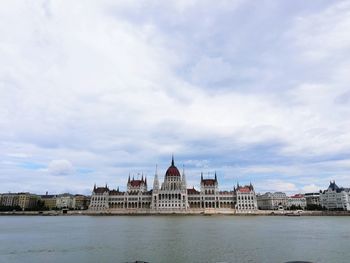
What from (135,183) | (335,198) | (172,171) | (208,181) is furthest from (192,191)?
(335,198)

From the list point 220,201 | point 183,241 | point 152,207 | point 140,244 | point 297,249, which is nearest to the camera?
point 297,249

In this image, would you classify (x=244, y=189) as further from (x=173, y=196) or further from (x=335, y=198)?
(x=335, y=198)

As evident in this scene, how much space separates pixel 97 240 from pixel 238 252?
19350 mm

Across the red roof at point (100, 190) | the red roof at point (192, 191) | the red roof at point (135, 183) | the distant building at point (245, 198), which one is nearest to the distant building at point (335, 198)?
the distant building at point (245, 198)

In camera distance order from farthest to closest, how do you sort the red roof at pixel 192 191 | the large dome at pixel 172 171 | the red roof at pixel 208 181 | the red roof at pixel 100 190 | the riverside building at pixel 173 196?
the red roof at pixel 100 190 → the red roof at pixel 208 181 → the red roof at pixel 192 191 → the large dome at pixel 172 171 → the riverside building at pixel 173 196

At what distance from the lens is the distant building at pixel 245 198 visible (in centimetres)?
16562

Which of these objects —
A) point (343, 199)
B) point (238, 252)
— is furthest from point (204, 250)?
point (343, 199)

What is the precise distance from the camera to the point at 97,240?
4419cm

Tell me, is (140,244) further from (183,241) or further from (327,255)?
(327,255)

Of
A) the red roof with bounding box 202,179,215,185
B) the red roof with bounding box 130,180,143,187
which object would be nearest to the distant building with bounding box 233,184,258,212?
the red roof with bounding box 202,179,215,185

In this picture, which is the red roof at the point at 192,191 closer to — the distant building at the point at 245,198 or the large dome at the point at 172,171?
the large dome at the point at 172,171

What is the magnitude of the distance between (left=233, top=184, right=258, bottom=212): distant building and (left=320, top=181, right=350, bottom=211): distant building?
146 feet

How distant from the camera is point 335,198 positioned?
183m

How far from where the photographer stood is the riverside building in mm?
164125
